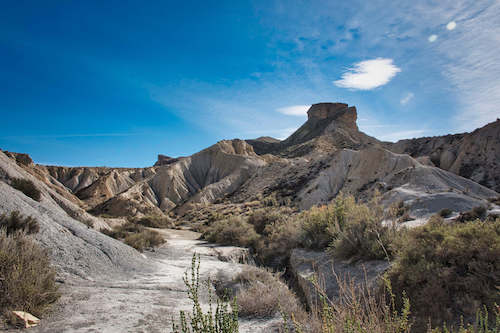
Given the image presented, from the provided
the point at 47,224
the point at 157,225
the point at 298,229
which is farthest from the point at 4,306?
the point at 157,225

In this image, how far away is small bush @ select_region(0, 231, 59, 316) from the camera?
325 cm

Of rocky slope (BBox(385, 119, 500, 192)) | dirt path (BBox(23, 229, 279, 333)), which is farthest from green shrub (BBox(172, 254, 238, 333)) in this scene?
rocky slope (BBox(385, 119, 500, 192))

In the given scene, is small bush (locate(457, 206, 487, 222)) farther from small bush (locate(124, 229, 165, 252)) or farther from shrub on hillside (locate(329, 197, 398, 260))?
small bush (locate(124, 229, 165, 252))

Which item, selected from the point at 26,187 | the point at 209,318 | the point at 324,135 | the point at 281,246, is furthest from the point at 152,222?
the point at 324,135

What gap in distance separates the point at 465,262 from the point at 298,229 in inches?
265

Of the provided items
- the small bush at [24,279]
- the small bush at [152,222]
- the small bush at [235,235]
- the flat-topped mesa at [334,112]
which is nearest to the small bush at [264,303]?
the small bush at [24,279]

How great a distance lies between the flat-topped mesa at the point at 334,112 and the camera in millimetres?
83056

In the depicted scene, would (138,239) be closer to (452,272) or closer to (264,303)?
(264,303)

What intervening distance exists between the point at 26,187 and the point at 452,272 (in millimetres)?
9609

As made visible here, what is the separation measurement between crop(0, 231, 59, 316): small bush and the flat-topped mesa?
276 feet

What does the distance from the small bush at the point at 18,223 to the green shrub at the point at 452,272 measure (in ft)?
21.4

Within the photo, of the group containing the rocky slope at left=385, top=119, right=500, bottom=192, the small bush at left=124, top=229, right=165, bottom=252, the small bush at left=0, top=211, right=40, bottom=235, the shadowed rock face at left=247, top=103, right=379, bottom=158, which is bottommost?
the small bush at left=124, top=229, right=165, bottom=252

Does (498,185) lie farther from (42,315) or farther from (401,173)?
(42,315)

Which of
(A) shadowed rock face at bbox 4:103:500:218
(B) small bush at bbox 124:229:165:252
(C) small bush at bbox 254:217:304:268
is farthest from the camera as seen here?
(A) shadowed rock face at bbox 4:103:500:218
